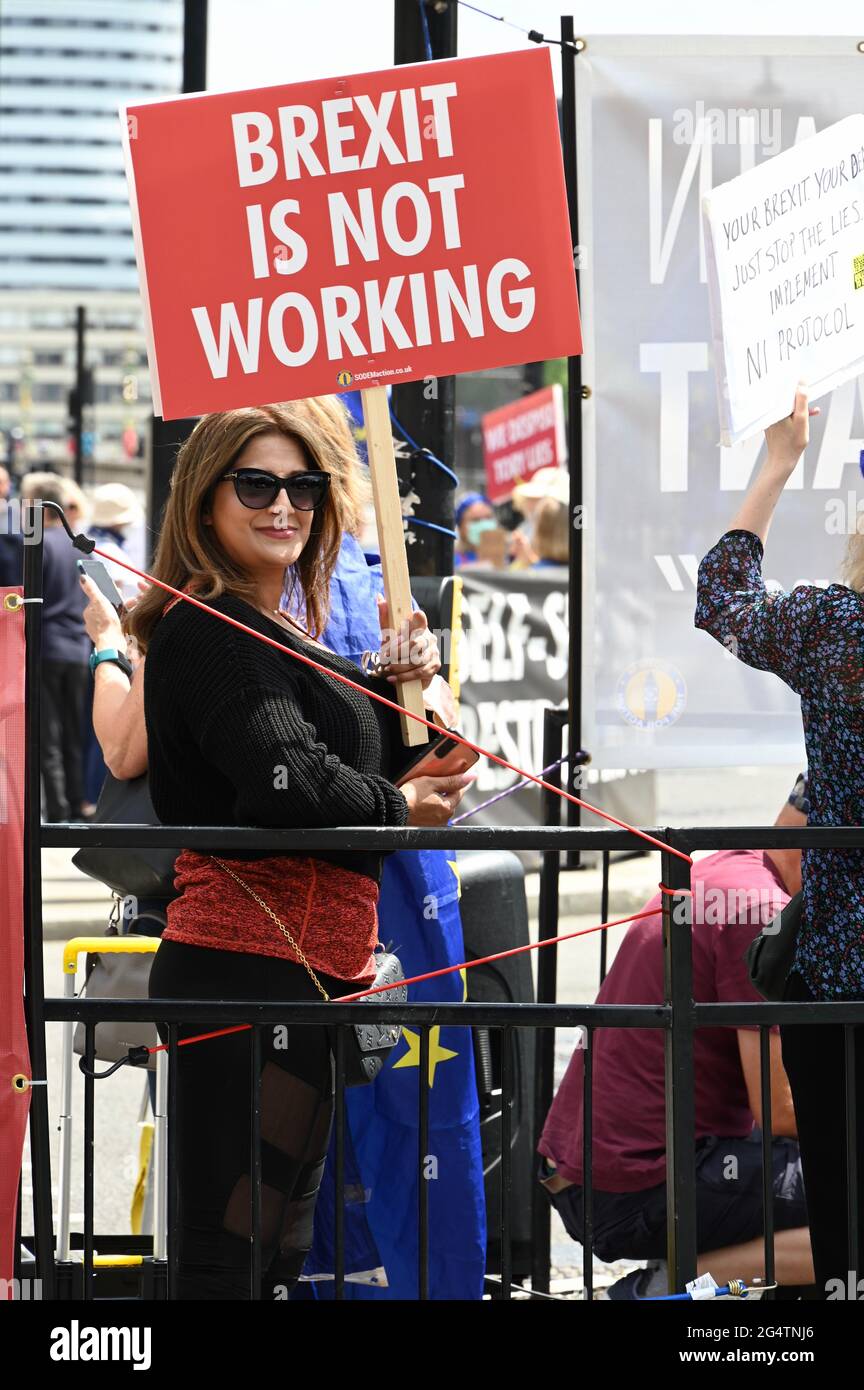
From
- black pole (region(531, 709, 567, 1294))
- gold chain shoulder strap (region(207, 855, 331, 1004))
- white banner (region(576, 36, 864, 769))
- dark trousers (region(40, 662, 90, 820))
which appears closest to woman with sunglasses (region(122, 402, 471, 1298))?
gold chain shoulder strap (region(207, 855, 331, 1004))

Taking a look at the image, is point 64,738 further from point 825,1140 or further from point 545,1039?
point 825,1140

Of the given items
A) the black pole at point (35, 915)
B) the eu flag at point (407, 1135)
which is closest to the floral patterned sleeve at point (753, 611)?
the eu flag at point (407, 1135)

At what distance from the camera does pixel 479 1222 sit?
154 inches

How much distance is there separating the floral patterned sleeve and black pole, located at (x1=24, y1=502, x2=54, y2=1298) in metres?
1.19

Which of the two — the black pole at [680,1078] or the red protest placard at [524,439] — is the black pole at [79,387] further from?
the black pole at [680,1078]

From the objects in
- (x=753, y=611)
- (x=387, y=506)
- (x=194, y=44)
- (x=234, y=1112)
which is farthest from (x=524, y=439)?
(x=234, y=1112)

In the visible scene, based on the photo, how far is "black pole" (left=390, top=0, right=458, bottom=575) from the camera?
4379 millimetres

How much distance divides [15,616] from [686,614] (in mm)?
1749

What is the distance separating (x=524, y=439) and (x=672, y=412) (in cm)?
1321

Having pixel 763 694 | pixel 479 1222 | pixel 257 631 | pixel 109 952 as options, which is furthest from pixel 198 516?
pixel 479 1222

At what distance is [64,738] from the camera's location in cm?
1173

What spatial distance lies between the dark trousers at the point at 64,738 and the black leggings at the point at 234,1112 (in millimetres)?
8686

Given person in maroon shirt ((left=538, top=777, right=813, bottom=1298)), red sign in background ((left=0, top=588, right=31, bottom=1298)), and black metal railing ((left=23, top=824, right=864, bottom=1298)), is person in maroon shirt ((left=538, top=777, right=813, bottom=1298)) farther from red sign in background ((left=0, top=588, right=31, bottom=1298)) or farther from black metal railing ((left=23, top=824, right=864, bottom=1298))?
red sign in background ((left=0, top=588, right=31, bottom=1298))

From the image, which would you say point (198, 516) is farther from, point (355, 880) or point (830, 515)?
point (830, 515)
